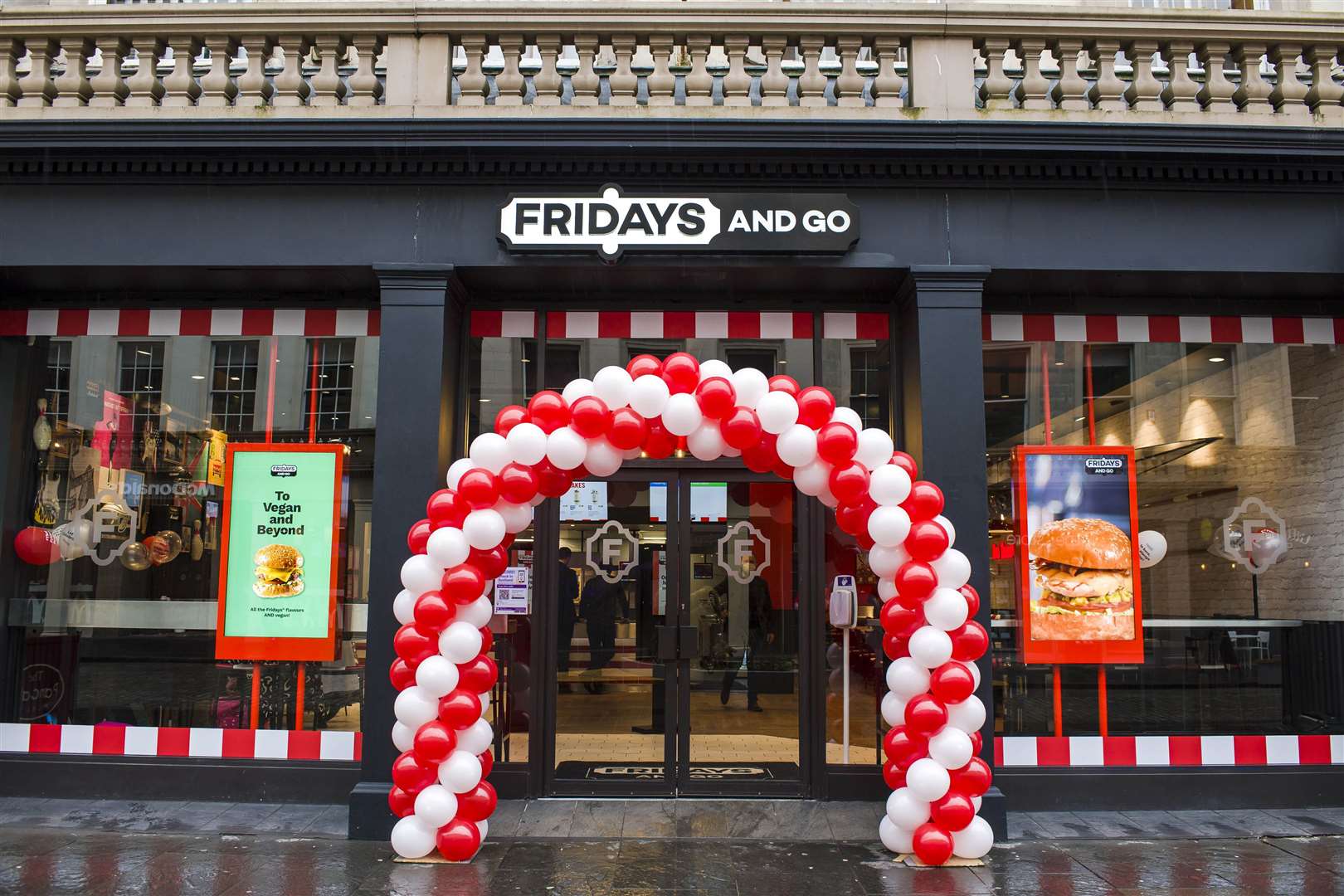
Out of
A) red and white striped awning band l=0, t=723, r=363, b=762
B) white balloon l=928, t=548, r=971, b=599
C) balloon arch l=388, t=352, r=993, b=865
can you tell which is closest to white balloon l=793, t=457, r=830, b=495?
balloon arch l=388, t=352, r=993, b=865

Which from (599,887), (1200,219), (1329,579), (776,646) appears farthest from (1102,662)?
(599,887)

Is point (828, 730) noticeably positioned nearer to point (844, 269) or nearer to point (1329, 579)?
point (844, 269)

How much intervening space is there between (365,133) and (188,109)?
1.55m

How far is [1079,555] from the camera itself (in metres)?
7.76

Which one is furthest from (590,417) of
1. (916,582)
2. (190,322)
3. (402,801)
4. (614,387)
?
(190,322)

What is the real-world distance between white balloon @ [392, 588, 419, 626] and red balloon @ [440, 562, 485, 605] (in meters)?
0.29

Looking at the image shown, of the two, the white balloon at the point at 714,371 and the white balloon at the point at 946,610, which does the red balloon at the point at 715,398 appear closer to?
the white balloon at the point at 714,371

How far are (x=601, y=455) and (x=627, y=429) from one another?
29cm

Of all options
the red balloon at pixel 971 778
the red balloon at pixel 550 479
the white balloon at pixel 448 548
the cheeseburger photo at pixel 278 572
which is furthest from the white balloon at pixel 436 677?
the red balloon at pixel 971 778

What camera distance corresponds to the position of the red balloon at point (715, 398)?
597 centimetres

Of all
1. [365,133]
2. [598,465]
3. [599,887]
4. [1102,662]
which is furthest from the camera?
[1102,662]

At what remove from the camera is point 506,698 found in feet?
24.9

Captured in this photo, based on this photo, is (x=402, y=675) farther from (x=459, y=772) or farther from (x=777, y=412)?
(x=777, y=412)

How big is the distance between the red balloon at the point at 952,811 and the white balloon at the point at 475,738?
304cm
